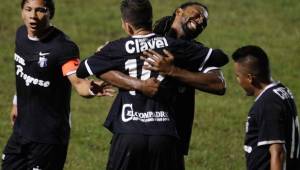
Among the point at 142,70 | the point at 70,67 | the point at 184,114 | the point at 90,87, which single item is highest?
the point at 70,67

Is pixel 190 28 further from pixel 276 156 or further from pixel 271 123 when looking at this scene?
pixel 276 156

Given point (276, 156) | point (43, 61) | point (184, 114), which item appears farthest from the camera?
point (43, 61)

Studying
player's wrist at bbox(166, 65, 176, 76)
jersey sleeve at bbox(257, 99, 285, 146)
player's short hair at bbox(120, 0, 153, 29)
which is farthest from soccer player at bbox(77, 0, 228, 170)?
jersey sleeve at bbox(257, 99, 285, 146)

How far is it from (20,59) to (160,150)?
6.73ft

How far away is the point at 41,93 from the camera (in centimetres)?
991

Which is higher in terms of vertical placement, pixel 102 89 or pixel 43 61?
pixel 43 61

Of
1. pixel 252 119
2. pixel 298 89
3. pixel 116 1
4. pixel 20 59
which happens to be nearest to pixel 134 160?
pixel 252 119

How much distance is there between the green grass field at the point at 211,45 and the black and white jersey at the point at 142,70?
16.2ft

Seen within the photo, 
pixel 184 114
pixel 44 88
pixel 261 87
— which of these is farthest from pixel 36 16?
pixel 261 87

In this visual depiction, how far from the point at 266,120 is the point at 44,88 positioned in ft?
7.93

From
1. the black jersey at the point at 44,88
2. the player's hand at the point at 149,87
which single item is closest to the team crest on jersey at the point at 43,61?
the black jersey at the point at 44,88

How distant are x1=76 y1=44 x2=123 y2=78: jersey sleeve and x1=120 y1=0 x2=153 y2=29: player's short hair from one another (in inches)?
12.5

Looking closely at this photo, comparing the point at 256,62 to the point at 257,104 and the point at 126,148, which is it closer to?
the point at 257,104

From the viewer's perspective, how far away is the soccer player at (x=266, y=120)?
862 centimetres
